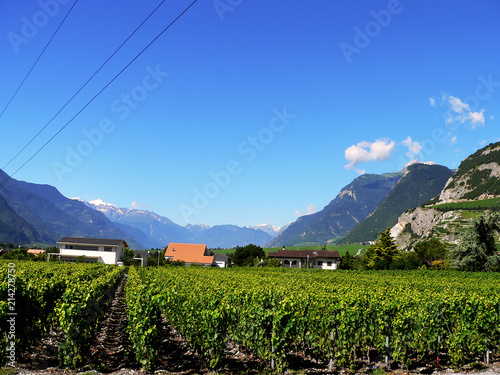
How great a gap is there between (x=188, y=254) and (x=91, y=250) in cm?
3616

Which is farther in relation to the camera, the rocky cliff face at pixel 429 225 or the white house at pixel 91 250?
the rocky cliff face at pixel 429 225

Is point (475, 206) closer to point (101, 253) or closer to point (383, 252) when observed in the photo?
point (383, 252)

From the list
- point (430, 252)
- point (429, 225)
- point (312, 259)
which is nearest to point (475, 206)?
point (429, 225)

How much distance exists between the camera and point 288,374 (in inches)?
459

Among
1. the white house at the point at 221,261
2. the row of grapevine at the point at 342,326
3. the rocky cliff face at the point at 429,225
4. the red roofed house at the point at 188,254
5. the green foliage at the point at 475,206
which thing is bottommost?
the white house at the point at 221,261

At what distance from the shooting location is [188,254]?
123 metres

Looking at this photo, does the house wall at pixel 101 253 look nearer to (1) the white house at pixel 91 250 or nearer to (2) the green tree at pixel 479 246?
(1) the white house at pixel 91 250

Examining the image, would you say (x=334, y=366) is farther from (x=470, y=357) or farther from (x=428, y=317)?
(x=470, y=357)

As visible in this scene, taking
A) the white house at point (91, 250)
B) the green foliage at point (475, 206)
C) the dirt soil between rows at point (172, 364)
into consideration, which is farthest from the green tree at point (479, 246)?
the green foliage at point (475, 206)

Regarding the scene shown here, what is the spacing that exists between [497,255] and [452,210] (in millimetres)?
137481

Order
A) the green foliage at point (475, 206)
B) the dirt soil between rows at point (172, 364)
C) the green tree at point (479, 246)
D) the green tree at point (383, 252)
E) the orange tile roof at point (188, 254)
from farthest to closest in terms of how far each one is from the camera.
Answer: the green foliage at point (475, 206) → the orange tile roof at point (188, 254) → the green tree at point (383, 252) → the green tree at point (479, 246) → the dirt soil between rows at point (172, 364)

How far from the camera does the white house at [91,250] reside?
90375 mm

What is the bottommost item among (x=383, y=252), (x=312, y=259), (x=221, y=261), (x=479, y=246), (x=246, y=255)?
(x=221, y=261)

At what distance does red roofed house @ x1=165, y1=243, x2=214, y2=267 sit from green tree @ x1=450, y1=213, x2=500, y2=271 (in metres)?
73.0
